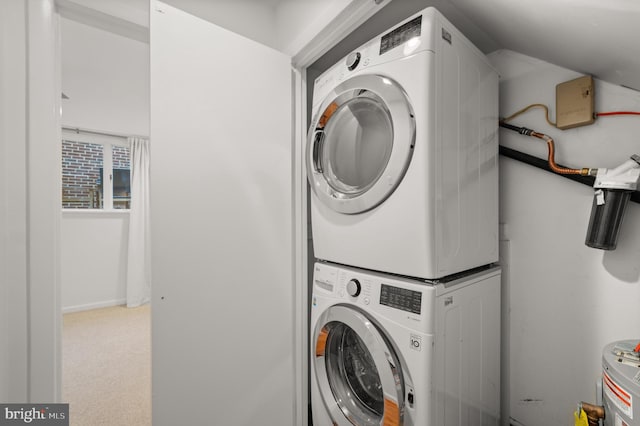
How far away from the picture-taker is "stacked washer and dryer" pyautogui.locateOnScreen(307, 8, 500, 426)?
93 centimetres

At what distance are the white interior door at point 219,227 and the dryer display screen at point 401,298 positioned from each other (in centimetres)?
65

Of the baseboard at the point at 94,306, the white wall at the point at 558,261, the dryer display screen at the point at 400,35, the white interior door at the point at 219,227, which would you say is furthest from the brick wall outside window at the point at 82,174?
the white wall at the point at 558,261

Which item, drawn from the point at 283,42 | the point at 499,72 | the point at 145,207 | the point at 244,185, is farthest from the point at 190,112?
the point at 145,207

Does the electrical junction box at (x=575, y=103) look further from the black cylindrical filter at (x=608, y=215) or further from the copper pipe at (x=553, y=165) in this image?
the black cylindrical filter at (x=608, y=215)

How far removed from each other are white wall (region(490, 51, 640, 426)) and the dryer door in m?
0.69

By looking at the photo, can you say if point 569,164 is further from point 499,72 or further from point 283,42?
point 283,42

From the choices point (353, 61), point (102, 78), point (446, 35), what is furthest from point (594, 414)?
point (102, 78)

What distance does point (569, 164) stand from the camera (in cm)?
115

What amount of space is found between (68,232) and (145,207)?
0.93 metres

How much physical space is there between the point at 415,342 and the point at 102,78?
10.5 ft

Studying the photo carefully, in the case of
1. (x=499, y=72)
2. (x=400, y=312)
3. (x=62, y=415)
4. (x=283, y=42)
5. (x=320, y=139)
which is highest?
(x=283, y=42)

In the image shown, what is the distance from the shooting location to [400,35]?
1.02m

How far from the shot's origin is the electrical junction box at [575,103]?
3.46 ft

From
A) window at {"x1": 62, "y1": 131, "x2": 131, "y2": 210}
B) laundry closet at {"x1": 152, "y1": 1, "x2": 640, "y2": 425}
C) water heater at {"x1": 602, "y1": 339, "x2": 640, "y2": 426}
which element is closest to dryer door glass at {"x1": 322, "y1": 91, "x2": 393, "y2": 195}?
laundry closet at {"x1": 152, "y1": 1, "x2": 640, "y2": 425}
